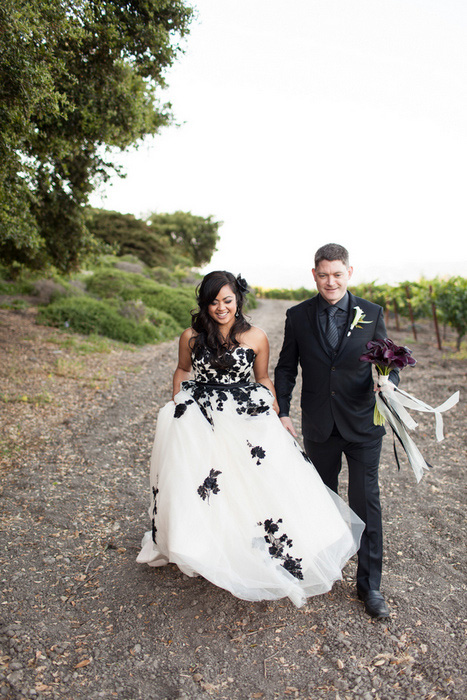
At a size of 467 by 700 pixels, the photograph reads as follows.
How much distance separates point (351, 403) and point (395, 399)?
11.1 inches

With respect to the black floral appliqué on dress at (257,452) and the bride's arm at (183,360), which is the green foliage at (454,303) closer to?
the bride's arm at (183,360)

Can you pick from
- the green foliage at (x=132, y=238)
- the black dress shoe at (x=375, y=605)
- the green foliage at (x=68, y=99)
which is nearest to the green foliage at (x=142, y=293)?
the green foliage at (x=68, y=99)

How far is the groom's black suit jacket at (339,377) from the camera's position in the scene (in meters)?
3.30

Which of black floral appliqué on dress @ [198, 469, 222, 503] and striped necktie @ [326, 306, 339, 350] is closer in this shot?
black floral appliqué on dress @ [198, 469, 222, 503]

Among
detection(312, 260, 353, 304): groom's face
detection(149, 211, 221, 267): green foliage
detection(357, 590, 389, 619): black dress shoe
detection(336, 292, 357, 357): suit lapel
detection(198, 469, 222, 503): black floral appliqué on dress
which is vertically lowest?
detection(357, 590, 389, 619): black dress shoe

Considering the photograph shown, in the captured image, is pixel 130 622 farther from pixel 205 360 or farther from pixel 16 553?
pixel 205 360

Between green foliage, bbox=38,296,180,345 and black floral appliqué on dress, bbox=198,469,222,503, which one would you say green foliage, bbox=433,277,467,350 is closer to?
green foliage, bbox=38,296,180,345

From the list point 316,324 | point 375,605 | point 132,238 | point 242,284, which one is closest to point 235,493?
point 375,605

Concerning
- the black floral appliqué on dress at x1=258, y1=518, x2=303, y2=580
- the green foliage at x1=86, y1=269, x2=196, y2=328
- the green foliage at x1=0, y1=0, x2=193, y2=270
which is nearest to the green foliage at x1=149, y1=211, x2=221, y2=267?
the green foliage at x1=86, y1=269, x2=196, y2=328

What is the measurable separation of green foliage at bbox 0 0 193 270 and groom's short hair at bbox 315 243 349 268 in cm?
338

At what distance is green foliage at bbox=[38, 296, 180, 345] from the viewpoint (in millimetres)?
12891

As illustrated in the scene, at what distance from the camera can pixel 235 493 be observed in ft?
10.4

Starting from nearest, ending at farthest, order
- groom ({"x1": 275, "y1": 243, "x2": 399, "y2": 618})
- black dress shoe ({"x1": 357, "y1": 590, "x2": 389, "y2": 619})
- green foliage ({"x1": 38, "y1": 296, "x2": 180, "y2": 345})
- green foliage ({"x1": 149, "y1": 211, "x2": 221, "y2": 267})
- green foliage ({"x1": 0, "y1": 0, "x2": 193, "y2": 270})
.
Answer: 1. black dress shoe ({"x1": 357, "y1": 590, "x2": 389, "y2": 619})
2. groom ({"x1": 275, "y1": 243, "x2": 399, "y2": 618})
3. green foliage ({"x1": 0, "y1": 0, "x2": 193, "y2": 270})
4. green foliage ({"x1": 38, "y1": 296, "x2": 180, "y2": 345})
5. green foliage ({"x1": 149, "y1": 211, "x2": 221, "y2": 267})

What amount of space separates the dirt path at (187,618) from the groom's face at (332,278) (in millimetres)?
2013
